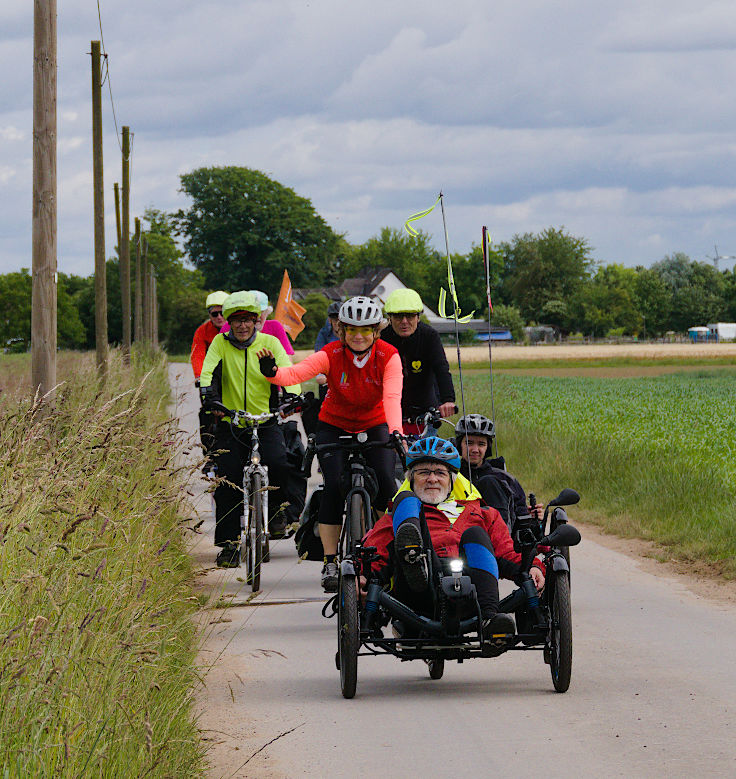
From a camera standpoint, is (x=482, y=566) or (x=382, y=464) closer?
(x=482, y=566)

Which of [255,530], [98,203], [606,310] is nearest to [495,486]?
[255,530]

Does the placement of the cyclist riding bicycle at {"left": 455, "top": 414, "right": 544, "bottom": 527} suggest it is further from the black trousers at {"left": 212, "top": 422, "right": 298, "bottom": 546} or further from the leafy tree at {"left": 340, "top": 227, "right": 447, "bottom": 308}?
the leafy tree at {"left": 340, "top": 227, "right": 447, "bottom": 308}

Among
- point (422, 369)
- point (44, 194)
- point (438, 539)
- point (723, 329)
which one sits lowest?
point (438, 539)

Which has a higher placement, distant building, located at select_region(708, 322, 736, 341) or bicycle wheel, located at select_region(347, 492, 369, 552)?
distant building, located at select_region(708, 322, 736, 341)

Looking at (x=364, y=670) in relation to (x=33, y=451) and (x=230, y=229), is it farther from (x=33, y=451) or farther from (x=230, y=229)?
(x=230, y=229)

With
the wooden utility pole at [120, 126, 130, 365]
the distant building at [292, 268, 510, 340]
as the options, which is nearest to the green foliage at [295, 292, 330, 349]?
the distant building at [292, 268, 510, 340]

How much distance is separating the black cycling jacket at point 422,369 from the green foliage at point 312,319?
9578 centimetres

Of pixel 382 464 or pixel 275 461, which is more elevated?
pixel 382 464

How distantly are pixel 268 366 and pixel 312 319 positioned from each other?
98913 millimetres

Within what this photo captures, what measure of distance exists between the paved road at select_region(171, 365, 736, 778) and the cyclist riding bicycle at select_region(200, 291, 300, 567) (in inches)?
53.5

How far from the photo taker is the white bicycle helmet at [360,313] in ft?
28.0

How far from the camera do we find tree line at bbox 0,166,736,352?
123062 mm

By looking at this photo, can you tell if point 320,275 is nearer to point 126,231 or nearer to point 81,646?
point 126,231

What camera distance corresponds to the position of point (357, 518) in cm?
851
